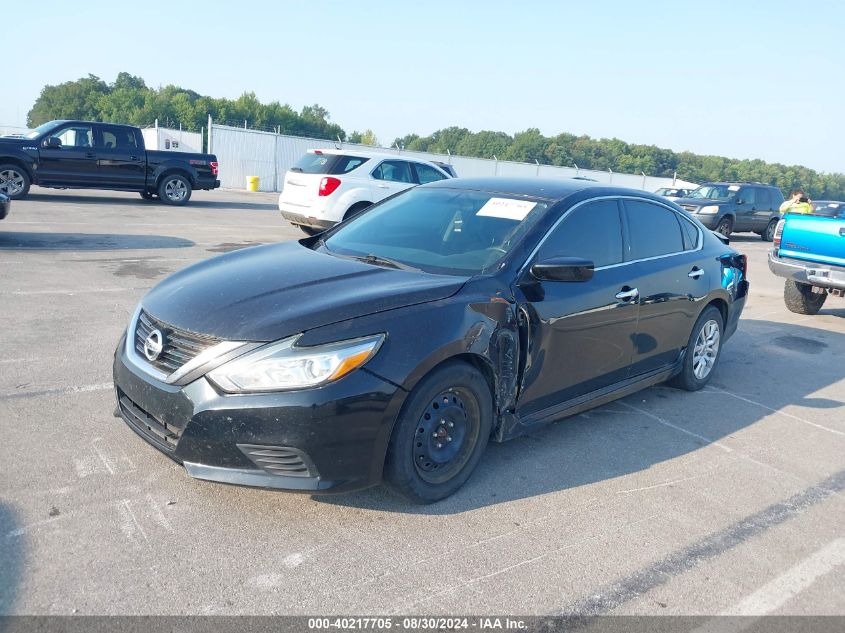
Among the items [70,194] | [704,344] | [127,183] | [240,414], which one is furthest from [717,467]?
[70,194]

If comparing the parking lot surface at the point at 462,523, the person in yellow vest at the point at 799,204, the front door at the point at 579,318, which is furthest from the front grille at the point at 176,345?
the person in yellow vest at the point at 799,204

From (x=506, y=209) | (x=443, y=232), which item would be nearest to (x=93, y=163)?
(x=443, y=232)

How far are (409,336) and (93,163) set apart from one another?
51.5ft

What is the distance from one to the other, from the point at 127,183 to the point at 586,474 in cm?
1588

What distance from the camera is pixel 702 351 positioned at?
596 centimetres

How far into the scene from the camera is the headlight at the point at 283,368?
10.3ft

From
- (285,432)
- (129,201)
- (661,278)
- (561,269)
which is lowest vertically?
(129,201)

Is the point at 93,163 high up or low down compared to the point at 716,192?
down

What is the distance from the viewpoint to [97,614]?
266cm

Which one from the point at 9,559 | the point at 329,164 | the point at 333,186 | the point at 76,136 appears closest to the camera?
the point at 9,559

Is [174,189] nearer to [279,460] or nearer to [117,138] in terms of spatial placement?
[117,138]

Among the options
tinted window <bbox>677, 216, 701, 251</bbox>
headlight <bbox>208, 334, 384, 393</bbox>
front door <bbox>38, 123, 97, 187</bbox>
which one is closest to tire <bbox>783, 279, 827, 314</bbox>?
tinted window <bbox>677, 216, 701, 251</bbox>

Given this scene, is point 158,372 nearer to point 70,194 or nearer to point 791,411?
point 791,411

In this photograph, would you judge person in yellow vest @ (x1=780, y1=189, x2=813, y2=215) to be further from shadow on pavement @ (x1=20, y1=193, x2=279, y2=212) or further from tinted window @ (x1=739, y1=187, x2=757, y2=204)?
shadow on pavement @ (x1=20, y1=193, x2=279, y2=212)
